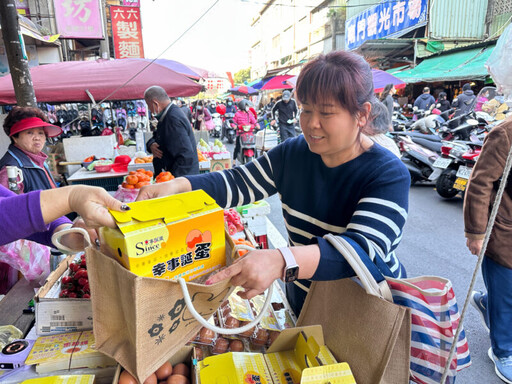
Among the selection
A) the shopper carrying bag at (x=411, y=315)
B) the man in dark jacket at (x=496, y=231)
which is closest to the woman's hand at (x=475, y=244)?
the man in dark jacket at (x=496, y=231)

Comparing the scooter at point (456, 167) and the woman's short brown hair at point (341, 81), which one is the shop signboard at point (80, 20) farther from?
the woman's short brown hair at point (341, 81)

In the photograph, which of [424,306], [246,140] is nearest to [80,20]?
Answer: [246,140]

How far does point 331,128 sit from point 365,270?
0.51 meters

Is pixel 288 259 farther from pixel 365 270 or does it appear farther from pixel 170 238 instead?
pixel 170 238

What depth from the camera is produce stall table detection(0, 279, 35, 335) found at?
1658 millimetres

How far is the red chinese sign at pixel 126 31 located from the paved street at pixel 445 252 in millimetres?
5746

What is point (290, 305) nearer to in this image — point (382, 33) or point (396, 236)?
point (396, 236)

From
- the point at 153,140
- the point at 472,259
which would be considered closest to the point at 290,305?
the point at 472,259

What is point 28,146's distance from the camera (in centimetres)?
273

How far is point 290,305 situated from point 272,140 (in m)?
9.43

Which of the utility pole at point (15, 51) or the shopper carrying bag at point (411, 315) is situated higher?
the utility pole at point (15, 51)

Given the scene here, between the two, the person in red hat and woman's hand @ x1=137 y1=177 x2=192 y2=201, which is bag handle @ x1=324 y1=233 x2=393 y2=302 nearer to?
woman's hand @ x1=137 y1=177 x2=192 y2=201

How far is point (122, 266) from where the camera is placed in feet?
2.94

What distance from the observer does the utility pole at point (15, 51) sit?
3.07m
